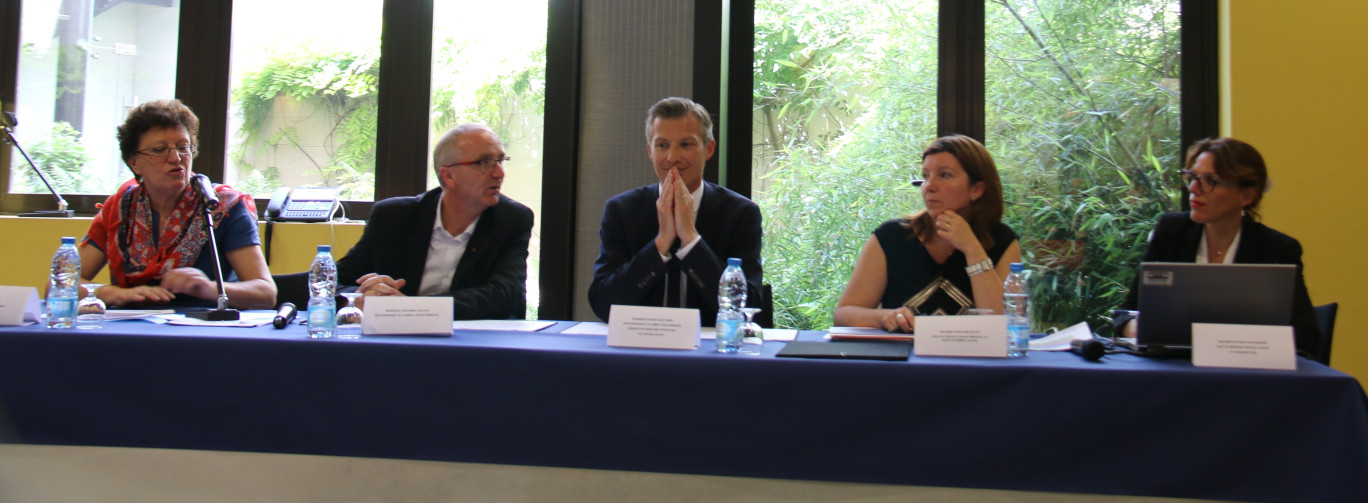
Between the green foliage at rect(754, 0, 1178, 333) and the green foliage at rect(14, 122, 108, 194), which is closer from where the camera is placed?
the green foliage at rect(754, 0, 1178, 333)

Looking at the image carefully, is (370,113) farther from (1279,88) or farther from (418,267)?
(1279,88)

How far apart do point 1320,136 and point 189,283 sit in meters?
3.63

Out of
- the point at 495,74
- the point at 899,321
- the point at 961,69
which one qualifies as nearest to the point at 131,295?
the point at 495,74

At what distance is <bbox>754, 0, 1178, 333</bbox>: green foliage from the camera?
325 centimetres

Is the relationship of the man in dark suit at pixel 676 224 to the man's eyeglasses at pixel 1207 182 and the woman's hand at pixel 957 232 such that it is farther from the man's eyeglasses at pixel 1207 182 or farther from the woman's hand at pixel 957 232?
the man's eyeglasses at pixel 1207 182

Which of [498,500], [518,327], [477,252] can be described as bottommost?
[498,500]

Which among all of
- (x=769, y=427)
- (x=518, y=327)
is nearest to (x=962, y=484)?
(x=769, y=427)

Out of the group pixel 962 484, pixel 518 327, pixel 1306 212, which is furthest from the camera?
pixel 1306 212

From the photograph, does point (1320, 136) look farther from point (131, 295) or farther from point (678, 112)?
point (131, 295)

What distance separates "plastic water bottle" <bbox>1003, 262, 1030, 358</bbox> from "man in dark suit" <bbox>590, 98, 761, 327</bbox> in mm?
700

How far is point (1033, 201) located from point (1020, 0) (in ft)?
2.56

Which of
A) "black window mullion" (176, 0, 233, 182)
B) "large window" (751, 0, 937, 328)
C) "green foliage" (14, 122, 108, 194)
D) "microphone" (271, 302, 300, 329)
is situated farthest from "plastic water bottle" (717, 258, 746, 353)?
"green foliage" (14, 122, 108, 194)

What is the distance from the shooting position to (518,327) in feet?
6.39

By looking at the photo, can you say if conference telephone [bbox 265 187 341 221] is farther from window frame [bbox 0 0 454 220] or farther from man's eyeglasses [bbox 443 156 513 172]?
man's eyeglasses [bbox 443 156 513 172]
